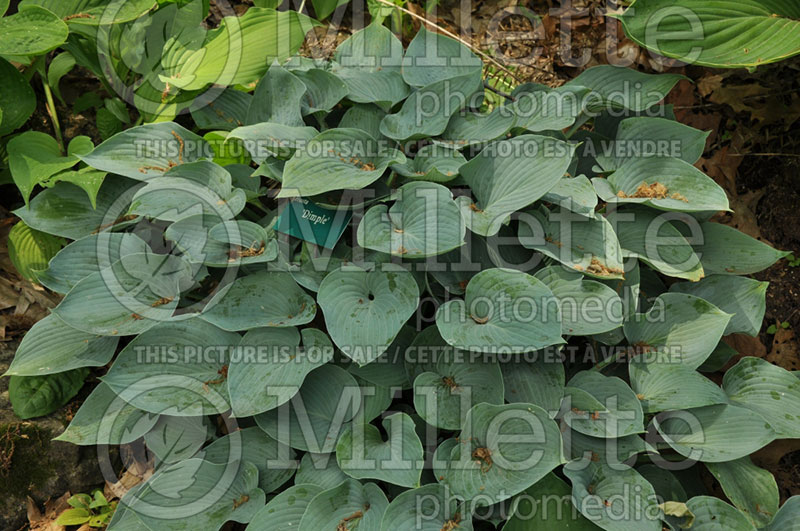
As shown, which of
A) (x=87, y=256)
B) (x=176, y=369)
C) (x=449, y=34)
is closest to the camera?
(x=176, y=369)

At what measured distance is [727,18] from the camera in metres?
1.67

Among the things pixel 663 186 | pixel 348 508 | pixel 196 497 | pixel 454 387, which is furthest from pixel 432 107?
pixel 196 497

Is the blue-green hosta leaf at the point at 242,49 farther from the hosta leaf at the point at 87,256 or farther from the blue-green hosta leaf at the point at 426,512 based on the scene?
the blue-green hosta leaf at the point at 426,512

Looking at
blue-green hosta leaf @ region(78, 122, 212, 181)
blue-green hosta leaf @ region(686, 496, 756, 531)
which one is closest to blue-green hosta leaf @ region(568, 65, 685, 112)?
blue-green hosta leaf @ region(686, 496, 756, 531)

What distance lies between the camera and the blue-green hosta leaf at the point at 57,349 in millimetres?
1714

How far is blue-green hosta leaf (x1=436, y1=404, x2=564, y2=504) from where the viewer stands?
1398mm

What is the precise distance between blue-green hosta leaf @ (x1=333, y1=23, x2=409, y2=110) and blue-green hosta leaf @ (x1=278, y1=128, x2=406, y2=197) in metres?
0.24

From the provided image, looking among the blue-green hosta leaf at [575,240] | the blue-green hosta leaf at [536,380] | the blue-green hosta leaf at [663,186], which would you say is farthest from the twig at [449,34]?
the blue-green hosta leaf at [536,380]

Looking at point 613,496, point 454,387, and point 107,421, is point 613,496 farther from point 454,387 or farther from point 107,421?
point 107,421

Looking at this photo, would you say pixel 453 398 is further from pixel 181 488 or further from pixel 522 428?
pixel 181 488

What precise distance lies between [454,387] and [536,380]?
226 mm

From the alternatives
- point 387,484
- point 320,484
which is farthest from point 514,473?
point 320,484

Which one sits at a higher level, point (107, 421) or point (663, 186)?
point (663, 186)

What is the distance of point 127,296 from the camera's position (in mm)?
1705
